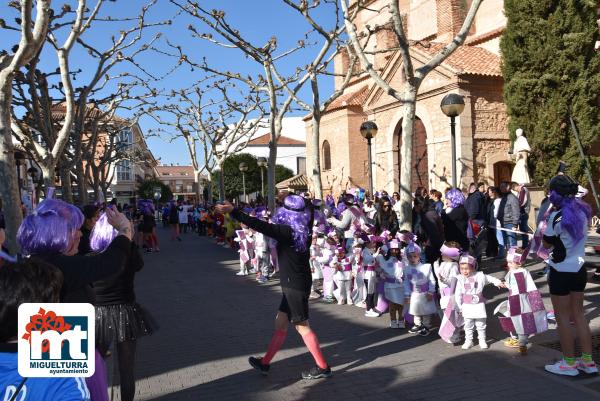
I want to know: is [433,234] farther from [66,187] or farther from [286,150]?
[286,150]

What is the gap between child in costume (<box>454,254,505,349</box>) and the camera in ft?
18.7

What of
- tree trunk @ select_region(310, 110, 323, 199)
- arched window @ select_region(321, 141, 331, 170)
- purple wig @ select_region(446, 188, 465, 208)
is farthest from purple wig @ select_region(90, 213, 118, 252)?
arched window @ select_region(321, 141, 331, 170)

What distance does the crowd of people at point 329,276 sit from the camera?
2124 mm

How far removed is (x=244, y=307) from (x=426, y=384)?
4241mm

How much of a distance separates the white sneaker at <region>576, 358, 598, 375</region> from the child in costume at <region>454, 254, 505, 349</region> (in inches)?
42.3

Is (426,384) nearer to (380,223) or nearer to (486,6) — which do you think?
(380,223)

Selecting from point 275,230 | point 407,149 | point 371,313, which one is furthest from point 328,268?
point 275,230

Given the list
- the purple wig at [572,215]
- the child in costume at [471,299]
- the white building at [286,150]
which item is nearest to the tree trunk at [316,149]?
the child in costume at [471,299]

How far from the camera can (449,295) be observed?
602cm

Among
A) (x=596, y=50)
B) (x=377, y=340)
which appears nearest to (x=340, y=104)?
(x=596, y=50)

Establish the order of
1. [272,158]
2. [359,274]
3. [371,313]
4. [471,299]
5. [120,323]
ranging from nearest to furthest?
[120,323]
[471,299]
[371,313]
[359,274]
[272,158]

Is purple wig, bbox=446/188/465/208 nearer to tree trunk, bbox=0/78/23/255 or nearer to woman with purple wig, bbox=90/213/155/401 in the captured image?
woman with purple wig, bbox=90/213/155/401

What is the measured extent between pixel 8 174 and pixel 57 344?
670 cm

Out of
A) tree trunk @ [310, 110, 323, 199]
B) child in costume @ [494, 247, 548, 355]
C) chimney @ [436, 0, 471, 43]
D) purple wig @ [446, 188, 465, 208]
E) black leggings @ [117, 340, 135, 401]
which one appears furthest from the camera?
chimney @ [436, 0, 471, 43]
